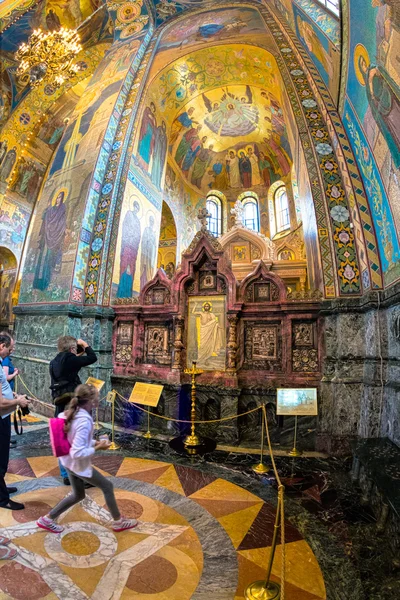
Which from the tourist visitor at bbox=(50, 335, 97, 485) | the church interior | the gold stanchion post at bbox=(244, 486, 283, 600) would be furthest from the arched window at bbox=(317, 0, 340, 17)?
the gold stanchion post at bbox=(244, 486, 283, 600)

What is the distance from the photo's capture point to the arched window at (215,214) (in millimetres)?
18688

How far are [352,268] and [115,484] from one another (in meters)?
5.90

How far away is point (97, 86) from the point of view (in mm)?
10766

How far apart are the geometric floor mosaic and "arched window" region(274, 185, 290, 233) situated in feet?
50.8

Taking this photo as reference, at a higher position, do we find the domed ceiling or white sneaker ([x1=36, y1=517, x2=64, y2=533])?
the domed ceiling

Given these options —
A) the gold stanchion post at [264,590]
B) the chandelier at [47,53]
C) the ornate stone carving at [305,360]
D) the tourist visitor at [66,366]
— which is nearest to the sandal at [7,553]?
the tourist visitor at [66,366]

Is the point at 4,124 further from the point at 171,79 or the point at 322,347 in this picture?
the point at 322,347

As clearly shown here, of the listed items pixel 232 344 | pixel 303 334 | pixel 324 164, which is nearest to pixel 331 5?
pixel 324 164

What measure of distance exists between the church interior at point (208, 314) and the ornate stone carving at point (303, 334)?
0.04 meters

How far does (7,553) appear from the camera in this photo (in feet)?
8.52

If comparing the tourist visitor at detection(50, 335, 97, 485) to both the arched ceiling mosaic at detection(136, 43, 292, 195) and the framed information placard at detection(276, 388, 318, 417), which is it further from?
the arched ceiling mosaic at detection(136, 43, 292, 195)

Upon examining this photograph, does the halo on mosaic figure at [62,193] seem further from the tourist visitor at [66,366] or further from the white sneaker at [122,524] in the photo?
the white sneaker at [122,524]

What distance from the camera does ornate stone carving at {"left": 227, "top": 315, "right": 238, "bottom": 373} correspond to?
668cm

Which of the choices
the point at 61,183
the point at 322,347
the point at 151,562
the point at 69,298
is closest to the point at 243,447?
the point at 322,347
